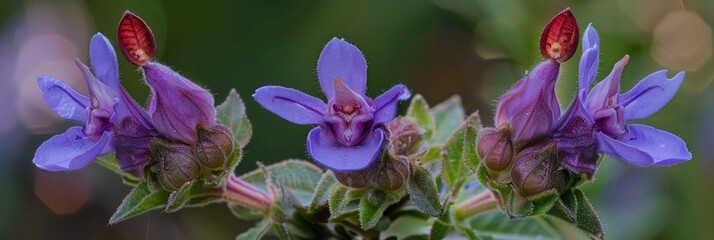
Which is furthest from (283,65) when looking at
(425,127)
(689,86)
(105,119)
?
(105,119)

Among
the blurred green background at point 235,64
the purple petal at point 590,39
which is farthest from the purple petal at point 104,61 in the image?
the blurred green background at point 235,64

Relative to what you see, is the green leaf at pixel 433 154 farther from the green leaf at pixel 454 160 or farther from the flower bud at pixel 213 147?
the flower bud at pixel 213 147

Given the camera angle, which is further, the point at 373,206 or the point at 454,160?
the point at 454,160

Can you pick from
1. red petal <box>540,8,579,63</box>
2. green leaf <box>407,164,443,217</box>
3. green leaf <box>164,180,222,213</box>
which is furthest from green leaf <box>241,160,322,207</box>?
red petal <box>540,8,579,63</box>

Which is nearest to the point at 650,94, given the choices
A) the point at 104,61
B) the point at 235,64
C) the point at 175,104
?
the point at 175,104

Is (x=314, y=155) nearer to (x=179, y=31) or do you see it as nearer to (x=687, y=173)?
(x=687, y=173)

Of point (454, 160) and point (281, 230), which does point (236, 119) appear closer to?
point (281, 230)
